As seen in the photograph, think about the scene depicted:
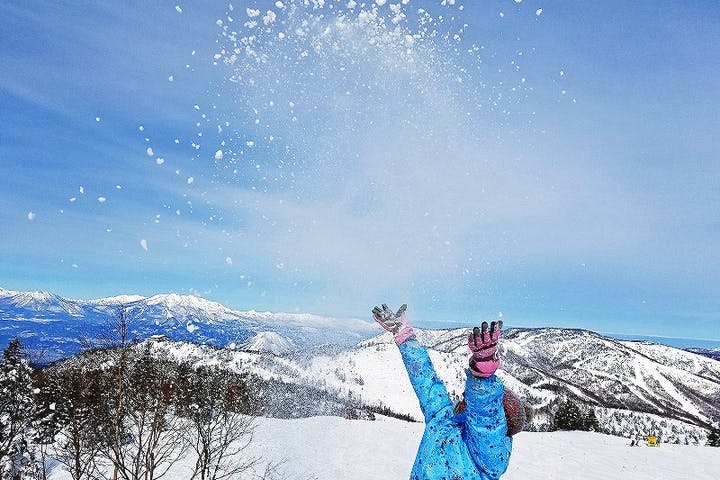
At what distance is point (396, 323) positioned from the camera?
2629mm

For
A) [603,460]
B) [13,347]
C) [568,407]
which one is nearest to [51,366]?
[13,347]

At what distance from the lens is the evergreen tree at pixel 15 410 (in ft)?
65.1

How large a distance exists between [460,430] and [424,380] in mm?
317

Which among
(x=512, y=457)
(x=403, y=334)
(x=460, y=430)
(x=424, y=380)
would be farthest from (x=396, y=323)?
(x=512, y=457)

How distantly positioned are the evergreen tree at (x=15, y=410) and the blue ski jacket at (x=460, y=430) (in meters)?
22.4

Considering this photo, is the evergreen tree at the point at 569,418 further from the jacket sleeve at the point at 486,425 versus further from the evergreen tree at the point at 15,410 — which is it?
the jacket sleeve at the point at 486,425

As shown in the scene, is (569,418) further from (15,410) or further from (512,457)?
(15,410)

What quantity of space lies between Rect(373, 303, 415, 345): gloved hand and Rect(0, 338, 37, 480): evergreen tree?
22346 mm

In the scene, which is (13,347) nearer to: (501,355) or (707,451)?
(501,355)

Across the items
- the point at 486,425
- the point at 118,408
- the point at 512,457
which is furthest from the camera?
the point at 512,457

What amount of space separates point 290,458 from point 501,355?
107ft

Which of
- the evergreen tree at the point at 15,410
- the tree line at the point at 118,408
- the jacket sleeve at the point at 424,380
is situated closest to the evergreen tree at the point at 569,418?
the tree line at the point at 118,408

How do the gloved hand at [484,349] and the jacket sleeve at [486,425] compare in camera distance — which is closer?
the gloved hand at [484,349]

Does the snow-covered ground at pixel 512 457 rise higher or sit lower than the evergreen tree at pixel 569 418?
lower
